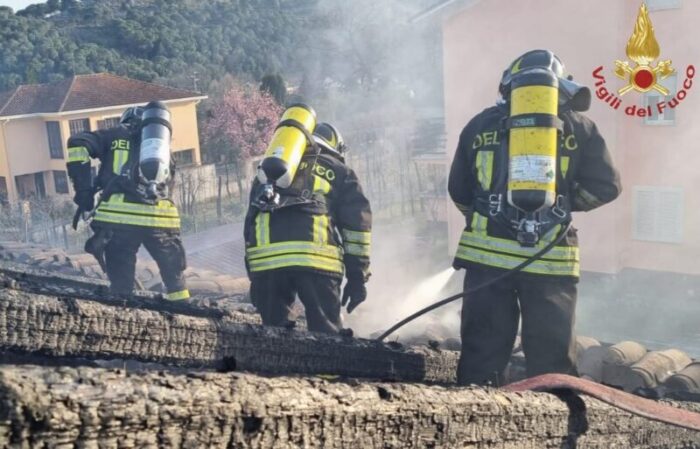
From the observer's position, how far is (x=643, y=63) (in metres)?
12.8

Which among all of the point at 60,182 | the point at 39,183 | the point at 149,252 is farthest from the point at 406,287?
the point at 39,183

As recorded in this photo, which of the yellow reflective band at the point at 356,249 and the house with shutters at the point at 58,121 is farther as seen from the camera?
the house with shutters at the point at 58,121

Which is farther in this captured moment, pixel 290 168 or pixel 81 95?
pixel 81 95

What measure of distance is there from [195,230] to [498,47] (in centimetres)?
713

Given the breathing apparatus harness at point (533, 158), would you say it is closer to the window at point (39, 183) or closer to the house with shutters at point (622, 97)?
the house with shutters at point (622, 97)

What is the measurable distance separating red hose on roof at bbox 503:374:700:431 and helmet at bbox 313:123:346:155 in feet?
7.24

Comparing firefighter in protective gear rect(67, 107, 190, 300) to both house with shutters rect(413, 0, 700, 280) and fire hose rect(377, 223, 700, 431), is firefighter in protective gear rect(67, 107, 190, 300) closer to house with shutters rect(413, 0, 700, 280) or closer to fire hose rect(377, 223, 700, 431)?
fire hose rect(377, 223, 700, 431)

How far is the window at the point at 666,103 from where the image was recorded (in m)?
12.7

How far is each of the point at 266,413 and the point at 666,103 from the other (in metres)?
12.3

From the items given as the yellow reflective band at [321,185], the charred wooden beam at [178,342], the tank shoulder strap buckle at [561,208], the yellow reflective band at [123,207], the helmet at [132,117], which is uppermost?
the helmet at [132,117]

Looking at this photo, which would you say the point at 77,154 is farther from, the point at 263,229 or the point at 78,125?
the point at 78,125

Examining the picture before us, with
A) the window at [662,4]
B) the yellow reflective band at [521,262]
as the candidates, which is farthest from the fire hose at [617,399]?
the window at [662,4]

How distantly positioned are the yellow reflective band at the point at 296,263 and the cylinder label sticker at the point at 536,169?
1.32 meters

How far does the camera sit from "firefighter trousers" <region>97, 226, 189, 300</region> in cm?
577
